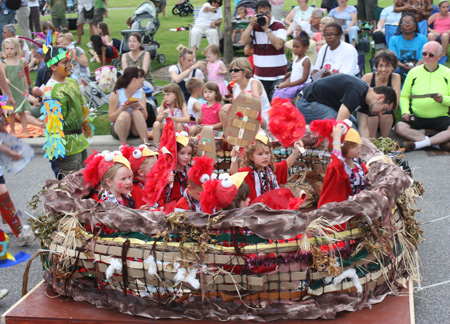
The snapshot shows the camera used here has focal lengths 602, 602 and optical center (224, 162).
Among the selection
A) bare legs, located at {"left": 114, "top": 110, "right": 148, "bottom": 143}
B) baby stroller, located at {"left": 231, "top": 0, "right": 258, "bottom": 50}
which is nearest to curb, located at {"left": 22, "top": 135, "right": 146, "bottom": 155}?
bare legs, located at {"left": 114, "top": 110, "right": 148, "bottom": 143}

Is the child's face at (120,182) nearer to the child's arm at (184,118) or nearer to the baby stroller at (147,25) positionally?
the child's arm at (184,118)

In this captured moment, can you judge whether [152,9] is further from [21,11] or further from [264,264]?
[264,264]

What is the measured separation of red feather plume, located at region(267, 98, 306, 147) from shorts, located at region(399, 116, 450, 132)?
148 inches

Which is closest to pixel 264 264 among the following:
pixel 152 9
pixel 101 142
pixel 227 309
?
pixel 227 309

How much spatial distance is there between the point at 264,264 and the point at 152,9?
35.4 feet

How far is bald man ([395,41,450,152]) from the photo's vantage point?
776cm

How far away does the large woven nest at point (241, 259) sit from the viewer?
3.41 metres

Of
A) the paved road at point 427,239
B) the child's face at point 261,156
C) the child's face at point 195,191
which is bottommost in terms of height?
the paved road at point 427,239

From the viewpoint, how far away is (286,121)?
471cm

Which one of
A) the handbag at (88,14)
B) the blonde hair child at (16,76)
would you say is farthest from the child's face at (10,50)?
the handbag at (88,14)

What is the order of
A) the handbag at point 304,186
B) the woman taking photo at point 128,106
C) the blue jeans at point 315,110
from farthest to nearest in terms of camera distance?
the woman taking photo at point 128,106 < the blue jeans at point 315,110 < the handbag at point 304,186

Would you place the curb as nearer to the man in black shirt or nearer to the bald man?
the man in black shirt

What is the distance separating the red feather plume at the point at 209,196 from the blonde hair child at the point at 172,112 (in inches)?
151

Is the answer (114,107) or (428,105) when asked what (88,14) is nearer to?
(114,107)
